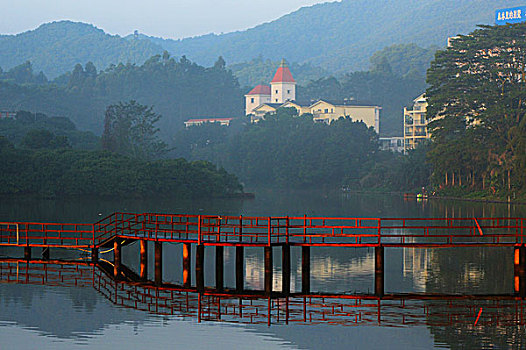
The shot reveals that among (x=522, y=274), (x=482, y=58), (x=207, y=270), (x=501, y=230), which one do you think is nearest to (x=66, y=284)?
(x=207, y=270)

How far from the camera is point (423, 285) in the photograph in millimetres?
55969

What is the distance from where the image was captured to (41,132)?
537 feet

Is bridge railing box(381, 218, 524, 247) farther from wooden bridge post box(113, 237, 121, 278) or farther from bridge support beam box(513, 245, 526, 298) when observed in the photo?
wooden bridge post box(113, 237, 121, 278)

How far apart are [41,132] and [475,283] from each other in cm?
11997

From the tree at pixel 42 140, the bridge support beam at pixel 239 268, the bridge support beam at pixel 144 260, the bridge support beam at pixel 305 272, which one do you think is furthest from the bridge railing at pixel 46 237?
the tree at pixel 42 140

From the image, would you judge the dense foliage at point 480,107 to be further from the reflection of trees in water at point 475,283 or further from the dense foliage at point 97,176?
the reflection of trees in water at point 475,283

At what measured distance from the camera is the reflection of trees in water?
4019 cm

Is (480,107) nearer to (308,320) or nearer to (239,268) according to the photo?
(239,268)

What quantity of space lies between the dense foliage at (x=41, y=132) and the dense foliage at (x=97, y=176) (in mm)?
7688

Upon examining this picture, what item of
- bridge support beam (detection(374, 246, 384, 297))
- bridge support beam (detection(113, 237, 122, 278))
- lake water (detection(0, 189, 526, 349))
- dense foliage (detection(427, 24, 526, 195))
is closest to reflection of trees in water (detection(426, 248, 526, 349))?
lake water (detection(0, 189, 526, 349))

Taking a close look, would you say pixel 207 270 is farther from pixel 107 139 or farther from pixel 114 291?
pixel 107 139

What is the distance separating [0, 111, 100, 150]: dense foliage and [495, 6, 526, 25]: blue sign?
78125 mm

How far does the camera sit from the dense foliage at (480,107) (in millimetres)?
→ 146375

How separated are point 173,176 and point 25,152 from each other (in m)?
24.7
